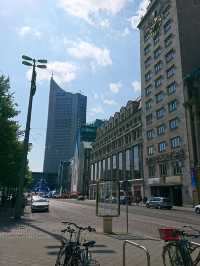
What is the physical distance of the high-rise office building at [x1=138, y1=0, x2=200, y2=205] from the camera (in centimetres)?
5264

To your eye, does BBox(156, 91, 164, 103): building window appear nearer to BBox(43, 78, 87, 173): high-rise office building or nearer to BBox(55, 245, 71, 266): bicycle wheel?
BBox(55, 245, 71, 266): bicycle wheel

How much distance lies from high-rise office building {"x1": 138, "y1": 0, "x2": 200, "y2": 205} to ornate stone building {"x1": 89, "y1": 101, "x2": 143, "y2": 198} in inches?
186

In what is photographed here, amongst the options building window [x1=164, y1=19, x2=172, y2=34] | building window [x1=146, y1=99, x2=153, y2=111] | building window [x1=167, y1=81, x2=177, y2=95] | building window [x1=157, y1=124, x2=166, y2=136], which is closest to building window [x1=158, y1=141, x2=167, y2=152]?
building window [x1=157, y1=124, x2=166, y2=136]

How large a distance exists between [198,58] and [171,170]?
20744 millimetres

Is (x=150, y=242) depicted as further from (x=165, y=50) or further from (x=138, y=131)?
(x=138, y=131)

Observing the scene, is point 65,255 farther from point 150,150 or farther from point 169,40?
point 169,40

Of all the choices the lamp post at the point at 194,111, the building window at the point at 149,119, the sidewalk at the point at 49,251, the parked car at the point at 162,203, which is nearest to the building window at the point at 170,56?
the lamp post at the point at 194,111

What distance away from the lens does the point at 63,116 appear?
133 m

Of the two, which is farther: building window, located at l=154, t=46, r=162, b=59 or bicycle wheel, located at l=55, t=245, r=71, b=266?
building window, located at l=154, t=46, r=162, b=59

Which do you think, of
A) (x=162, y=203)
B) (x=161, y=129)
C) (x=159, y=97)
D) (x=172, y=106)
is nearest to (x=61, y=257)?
(x=162, y=203)

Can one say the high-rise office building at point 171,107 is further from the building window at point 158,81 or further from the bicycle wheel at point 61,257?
the bicycle wheel at point 61,257

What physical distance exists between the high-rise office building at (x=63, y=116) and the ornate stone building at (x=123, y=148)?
2295 centimetres

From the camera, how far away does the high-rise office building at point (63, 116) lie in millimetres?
124125

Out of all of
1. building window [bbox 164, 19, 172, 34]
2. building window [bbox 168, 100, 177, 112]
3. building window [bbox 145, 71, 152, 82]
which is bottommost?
building window [bbox 168, 100, 177, 112]
